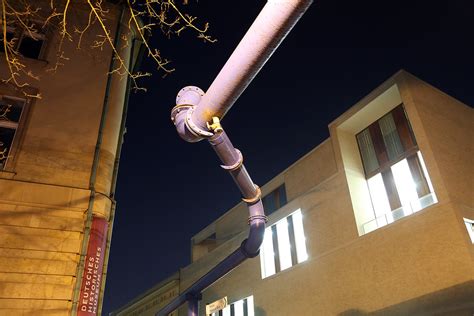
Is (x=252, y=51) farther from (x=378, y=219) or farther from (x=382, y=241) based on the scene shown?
(x=378, y=219)

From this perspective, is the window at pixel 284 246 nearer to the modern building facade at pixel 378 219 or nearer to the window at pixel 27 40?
the modern building facade at pixel 378 219

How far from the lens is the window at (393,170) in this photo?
512 inches

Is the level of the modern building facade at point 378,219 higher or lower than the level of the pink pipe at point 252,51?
higher

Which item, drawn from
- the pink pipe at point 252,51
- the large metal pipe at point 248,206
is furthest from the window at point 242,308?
the pink pipe at point 252,51

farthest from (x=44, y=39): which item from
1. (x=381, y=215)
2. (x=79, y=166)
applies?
(x=381, y=215)

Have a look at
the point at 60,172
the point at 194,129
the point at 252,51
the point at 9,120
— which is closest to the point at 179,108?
the point at 194,129

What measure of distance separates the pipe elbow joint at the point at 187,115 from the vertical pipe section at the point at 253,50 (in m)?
0.35

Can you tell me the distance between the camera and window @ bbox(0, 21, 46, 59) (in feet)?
32.6

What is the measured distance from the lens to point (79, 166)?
848cm

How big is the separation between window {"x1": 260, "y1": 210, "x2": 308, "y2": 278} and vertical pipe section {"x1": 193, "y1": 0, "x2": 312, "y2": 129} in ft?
45.3

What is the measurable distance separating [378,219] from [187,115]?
38.7ft

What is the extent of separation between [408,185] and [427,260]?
10.6ft

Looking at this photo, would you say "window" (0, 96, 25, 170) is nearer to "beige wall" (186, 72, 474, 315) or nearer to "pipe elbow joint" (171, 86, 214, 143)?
"pipe elbow joint" (171, 86, 214, 143)

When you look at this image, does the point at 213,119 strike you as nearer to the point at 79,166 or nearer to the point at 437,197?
the point at 79,166
